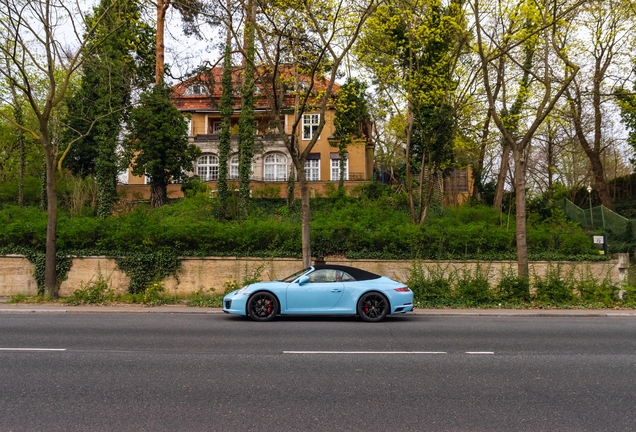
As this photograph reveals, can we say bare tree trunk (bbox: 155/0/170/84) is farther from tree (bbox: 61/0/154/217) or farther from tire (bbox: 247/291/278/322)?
tire (bbox: 247/291/278/322)

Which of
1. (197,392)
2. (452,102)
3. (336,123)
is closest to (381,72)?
(452,102)

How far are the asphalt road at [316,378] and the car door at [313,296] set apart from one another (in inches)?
27.9

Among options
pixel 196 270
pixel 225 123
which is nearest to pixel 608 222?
pixel 196 270

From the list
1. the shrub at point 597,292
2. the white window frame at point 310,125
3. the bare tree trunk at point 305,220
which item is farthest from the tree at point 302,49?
the white window frame at point 310,125

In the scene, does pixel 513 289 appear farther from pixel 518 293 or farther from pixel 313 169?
pixel 313 169

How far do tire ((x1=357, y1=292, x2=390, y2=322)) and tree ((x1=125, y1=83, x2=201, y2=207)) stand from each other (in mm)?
19354

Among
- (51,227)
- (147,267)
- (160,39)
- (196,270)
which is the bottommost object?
(196,270)

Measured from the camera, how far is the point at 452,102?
23.7 m

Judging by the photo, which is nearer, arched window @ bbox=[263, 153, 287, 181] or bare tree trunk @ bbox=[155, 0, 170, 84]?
bare tree trunk @ bbox=[155, 0, 170, 84]

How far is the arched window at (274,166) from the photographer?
42.4 meters

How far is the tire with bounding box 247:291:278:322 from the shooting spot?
12.3 m

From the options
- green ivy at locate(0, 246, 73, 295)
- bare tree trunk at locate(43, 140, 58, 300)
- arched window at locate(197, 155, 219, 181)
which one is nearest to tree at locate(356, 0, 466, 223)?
bare tree trunk at locate(43, 140, 58, 300)

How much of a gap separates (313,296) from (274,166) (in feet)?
102

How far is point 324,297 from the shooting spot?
39.9 feet
